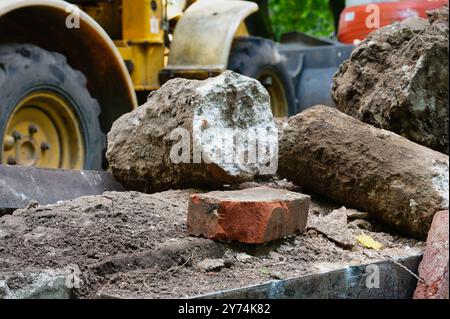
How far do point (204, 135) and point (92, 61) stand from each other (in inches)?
99.9

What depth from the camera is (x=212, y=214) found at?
3.01 m

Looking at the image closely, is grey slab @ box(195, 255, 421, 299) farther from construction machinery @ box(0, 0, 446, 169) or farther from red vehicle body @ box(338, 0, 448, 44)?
red vehicle body @ box(338, 0, 448, 44)

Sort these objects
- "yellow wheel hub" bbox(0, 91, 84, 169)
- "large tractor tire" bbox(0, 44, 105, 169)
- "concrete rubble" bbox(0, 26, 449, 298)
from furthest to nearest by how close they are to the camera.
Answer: "yellow wheel hub" bbox(0, 91, 84, 169), "large tractor tire" bbox(0, 44, 105, 169), "concrete rubble" bbox(0, 26, 449, 298)

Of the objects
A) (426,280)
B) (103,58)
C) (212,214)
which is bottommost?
(426,280)

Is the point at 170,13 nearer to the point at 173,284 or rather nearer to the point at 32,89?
the point at 32,89

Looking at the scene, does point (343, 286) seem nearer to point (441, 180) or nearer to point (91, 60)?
point (441, 180)

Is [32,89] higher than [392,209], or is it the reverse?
[32,89]

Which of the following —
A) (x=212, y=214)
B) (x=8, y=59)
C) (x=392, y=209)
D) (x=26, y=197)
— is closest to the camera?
(x=212, y=214)

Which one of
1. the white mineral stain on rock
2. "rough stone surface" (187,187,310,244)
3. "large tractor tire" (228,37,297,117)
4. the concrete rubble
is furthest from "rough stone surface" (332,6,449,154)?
"large tractor tire" (228,37,297,117)

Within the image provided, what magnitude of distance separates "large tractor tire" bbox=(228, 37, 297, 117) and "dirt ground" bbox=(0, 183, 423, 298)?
400 cm

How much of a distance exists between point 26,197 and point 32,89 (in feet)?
4.30

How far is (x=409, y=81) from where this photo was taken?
396 centimetres

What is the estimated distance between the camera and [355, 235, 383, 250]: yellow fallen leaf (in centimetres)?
340

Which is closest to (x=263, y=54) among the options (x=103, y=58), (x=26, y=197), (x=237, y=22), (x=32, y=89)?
(x=237, y=22)
